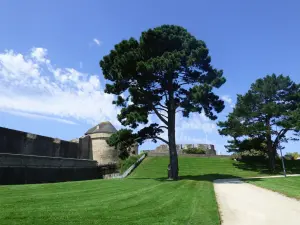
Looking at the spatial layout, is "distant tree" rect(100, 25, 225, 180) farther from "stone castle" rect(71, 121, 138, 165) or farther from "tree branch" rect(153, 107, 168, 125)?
"stone castle" rect(71, 121, 138, 165)

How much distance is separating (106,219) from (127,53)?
15.6 m

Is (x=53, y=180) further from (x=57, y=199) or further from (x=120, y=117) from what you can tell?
(x=57, y=199)

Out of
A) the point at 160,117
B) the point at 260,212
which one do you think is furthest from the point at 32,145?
the point at 260,212

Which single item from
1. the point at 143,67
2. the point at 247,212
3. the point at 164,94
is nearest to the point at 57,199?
the point at 247,212

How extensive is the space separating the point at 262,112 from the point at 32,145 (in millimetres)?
24266

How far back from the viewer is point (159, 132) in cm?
2205

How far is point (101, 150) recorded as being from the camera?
4750cm

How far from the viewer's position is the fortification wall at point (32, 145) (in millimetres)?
25297

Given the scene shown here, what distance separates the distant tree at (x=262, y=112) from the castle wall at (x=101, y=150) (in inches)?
867

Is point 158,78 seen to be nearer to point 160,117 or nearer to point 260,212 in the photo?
point 160,117

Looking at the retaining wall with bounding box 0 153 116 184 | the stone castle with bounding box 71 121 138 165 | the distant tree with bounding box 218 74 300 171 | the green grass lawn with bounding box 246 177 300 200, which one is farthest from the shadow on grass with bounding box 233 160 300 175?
the stone castle with bounding box 71 121 138 165

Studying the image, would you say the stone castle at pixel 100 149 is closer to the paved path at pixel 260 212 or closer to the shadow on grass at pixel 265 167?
the shadow on grass at pixel 265 167

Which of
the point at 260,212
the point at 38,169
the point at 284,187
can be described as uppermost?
the point at 38,169

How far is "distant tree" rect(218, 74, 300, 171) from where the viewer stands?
3027cm
